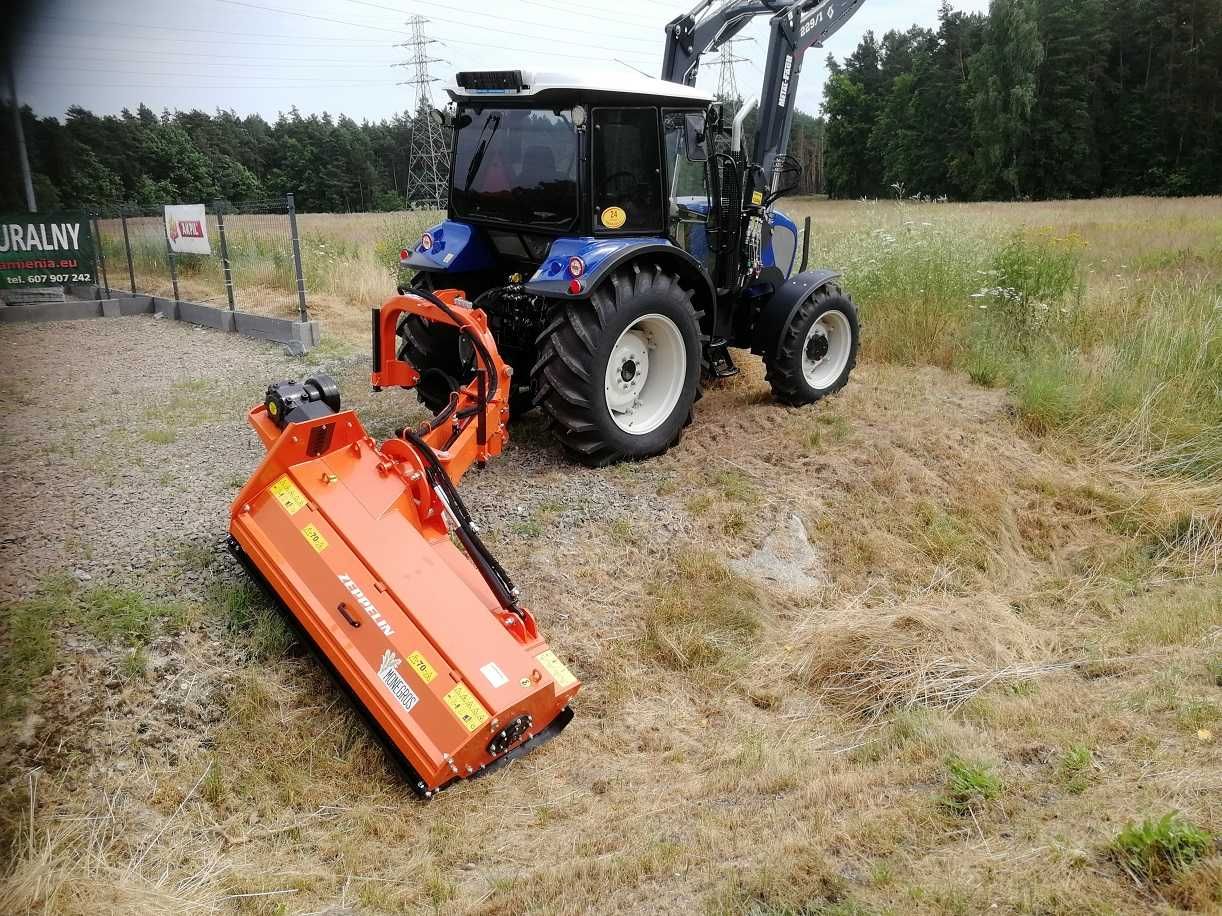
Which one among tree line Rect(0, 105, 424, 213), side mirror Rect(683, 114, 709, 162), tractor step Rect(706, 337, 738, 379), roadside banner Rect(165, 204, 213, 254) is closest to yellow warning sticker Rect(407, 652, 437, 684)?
tree line Rect(0, 105, 424, 213)

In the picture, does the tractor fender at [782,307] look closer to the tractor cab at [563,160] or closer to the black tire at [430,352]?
the tractor cab at [563,160]

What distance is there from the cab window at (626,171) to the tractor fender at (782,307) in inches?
50.5

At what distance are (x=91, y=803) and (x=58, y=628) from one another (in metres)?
0.77

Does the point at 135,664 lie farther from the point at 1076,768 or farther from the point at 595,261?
the point at 1076,768

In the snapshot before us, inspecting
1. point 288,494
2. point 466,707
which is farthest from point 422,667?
point 288,494

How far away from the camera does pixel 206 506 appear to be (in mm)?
4320

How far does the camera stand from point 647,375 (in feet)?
18.2

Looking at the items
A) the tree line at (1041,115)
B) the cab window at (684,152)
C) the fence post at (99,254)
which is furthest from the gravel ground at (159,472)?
the tree line at (1041,115)

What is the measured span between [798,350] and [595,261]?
203 cm

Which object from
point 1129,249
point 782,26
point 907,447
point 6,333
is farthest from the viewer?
point 1129,249

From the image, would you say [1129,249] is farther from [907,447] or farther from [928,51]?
[928,51]

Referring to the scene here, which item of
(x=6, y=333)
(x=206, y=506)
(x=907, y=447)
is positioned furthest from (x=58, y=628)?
(x=907, y=447)

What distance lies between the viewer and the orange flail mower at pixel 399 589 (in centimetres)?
302

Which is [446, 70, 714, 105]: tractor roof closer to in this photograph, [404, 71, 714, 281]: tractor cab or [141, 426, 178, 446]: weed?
[404, 71, 714, 281]: tractor cab
